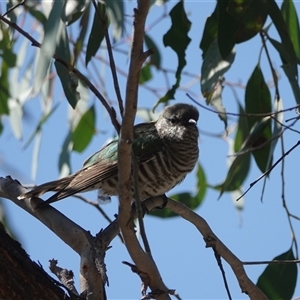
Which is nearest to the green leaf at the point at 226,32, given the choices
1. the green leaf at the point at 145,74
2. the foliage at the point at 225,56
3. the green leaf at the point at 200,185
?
the foliage at the point at 225,56

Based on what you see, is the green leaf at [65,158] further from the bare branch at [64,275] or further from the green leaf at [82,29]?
the bare branch at [64,275]

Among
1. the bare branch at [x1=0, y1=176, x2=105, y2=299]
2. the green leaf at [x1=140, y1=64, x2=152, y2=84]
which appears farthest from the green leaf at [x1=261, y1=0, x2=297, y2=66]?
the green leaf at [x1=140, y1=64, x2=152, y2=84]

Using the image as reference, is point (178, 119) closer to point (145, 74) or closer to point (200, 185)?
point (200, 185)

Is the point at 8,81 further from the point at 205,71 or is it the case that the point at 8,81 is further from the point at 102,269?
the point at 102,269

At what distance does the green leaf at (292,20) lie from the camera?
3701 mm

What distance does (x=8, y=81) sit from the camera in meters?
4.87

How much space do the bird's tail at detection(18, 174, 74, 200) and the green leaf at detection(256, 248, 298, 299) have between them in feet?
3.06

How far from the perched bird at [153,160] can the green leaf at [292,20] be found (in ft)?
1.96

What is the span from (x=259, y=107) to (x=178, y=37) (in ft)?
1.74

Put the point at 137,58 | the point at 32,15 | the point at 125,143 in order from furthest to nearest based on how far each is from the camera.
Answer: the point at 32,15
the point at 125,143
the point at 137,58

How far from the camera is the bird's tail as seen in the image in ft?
8.64

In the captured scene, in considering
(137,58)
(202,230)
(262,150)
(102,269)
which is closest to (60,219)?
(102,269)

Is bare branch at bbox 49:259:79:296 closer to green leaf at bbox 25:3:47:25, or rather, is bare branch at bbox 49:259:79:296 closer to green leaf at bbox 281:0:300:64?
green leaf at bbox 281:0:300:64

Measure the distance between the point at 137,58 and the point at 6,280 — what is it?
2.39 ft
